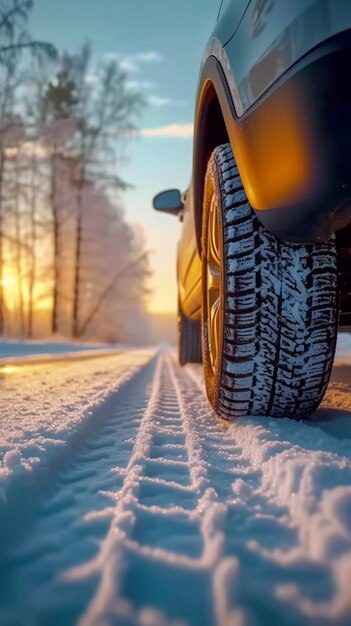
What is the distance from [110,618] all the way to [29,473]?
1.65 feet

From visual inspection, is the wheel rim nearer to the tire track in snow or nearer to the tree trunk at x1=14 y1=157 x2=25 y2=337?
the tire track in snow

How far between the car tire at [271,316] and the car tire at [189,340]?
135 inches

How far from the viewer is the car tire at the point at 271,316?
142 cm

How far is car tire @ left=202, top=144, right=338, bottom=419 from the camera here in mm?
1424

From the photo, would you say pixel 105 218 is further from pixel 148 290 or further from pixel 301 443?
pixel 301 443

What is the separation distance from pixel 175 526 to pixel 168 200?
3018mm

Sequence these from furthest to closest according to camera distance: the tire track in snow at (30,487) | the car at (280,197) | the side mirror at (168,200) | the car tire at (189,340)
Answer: the car tire at (189,340) → the side mirror at (168,200) → the car at (280,197) → the tire track in snow at (30,487)

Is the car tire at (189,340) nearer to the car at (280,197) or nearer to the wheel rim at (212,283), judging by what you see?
the wheel rim at (212,283)

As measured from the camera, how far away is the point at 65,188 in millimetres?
19266

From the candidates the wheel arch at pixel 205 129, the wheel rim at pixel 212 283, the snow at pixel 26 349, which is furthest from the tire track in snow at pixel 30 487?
the snow at pixel 26 349

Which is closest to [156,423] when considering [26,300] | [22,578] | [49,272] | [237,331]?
[237,331]

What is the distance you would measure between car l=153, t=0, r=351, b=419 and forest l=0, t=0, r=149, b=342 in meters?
17.1

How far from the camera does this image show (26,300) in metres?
23.9

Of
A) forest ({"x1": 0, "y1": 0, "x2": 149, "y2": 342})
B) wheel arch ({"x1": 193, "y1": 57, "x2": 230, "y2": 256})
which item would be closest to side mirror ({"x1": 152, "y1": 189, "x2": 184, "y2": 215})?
wheel arch ({"x1": 193, "y1": 57, "x2": 230, "y2": 256})
